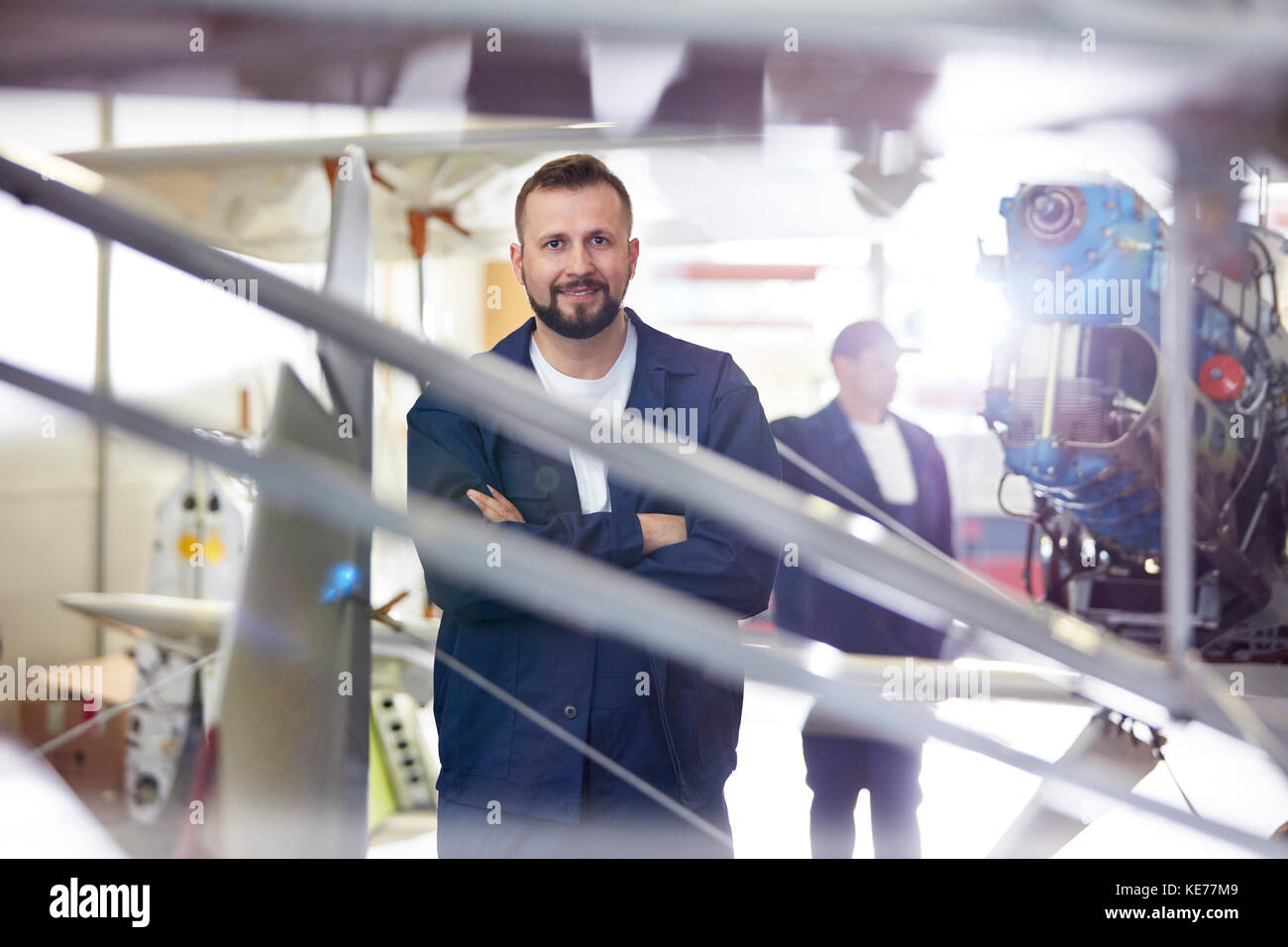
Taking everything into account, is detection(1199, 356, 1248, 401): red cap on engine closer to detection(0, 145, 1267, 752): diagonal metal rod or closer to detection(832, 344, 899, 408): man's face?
detection(832, 344, 899, 408): man's face

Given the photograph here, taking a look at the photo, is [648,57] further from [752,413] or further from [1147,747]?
[1147,747]

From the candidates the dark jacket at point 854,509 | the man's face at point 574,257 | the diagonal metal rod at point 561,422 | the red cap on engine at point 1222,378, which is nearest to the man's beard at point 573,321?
the man's face at point 574,257

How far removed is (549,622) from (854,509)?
527 millimetres

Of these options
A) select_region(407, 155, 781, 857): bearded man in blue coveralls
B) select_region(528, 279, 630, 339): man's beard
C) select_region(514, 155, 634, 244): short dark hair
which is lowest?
select_region(407, 155, 781, 857): bearded man in blue coveralls

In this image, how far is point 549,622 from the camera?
1.18 m

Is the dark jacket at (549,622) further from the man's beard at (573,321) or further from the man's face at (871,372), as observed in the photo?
the man's face at (871,372)

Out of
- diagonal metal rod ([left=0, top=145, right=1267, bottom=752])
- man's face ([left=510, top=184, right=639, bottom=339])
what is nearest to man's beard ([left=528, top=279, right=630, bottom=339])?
man's face ([left=510, top=184, right=639, bottom=339])

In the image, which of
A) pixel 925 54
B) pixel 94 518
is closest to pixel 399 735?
pixel 94 518

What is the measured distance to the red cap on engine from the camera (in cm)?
171

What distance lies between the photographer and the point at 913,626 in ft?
4.85

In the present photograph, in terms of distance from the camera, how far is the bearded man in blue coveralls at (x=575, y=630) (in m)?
1.17

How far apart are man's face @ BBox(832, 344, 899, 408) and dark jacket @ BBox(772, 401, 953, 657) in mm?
45

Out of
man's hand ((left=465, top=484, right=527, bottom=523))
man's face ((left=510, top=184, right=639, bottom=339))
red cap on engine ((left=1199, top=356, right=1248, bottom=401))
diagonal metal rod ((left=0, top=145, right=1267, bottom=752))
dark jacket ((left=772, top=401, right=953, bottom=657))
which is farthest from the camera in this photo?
red cap on engine ((left=1199, top=356, right=1248, bottom=401))

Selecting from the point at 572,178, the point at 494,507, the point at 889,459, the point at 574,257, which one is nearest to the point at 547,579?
the point at 494,507
